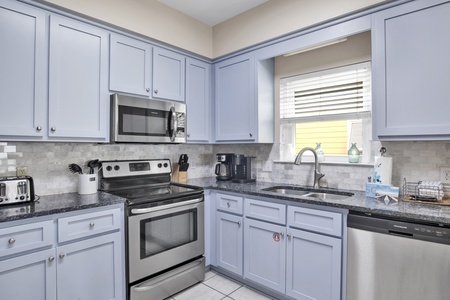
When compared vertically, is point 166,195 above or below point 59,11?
below

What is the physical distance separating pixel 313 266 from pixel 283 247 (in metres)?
0.26

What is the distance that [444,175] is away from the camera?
6.10ft

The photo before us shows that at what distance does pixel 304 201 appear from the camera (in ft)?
6.32

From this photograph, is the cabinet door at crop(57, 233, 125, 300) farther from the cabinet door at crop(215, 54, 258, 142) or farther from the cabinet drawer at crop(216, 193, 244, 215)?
the cabinet door at crop(215, 54, 258, 142)

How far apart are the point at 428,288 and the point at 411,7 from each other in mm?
1739

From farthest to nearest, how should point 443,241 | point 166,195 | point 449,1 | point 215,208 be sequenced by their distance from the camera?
point 215,208 < point 166,195 < point 449,1 < point 443,241

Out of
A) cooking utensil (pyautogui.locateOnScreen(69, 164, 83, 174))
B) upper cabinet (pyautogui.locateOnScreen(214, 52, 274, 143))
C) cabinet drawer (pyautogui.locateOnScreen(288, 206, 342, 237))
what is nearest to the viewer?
cabinet drawer (pyautogui.locateOnScreen(288, 206, 342, 237))

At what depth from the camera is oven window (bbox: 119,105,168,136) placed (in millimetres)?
2227

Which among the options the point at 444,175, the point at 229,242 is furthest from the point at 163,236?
the point at 444,175

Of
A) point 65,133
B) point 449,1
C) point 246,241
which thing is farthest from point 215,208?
point 449,1

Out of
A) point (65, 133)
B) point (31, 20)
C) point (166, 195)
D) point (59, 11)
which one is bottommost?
point (166, 195)

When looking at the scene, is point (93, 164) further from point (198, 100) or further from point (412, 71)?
point (412, 71)

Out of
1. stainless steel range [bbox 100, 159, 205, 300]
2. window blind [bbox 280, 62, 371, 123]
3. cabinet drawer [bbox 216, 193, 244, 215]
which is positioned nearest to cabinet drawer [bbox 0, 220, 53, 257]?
stainless steel range [bbox 100, 159, 205, 300]

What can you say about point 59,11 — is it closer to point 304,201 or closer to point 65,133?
point 65,133
